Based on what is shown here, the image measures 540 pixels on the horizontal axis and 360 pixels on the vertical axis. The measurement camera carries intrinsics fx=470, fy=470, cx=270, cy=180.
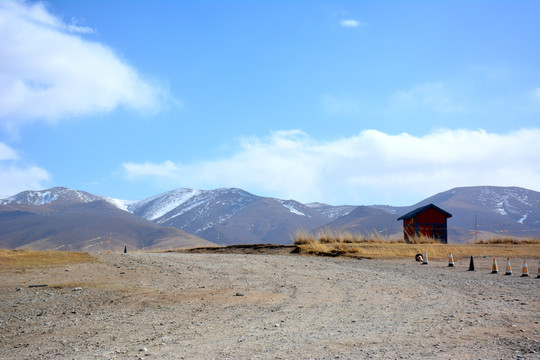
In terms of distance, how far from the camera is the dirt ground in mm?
6551

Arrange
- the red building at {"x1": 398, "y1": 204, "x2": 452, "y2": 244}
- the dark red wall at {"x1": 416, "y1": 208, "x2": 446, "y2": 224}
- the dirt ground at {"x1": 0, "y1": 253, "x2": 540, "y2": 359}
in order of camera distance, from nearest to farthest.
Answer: the dirt ground at {"x1": 0, "y1": 253, "x2": 540, "y2": 359}
the red building at {"x1": 398, "y1": 204, "x2": 452, "y2": 244}
the dark red wall at {"x1": 416, "y1": 208, "x2": 446, "y2": 224}

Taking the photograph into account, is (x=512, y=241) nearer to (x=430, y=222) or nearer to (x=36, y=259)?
(x=430, y=222)

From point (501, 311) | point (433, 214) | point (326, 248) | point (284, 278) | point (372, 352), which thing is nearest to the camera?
point (372, 352)

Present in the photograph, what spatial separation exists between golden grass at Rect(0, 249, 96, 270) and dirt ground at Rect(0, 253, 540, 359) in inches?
57.1

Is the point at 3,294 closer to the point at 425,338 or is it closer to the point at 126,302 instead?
the point at 126,302

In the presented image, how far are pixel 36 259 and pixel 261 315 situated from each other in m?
11.9

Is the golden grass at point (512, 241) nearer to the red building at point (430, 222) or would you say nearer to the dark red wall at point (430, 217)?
the red building at point (430, 222)

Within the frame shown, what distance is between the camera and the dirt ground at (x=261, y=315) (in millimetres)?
6551

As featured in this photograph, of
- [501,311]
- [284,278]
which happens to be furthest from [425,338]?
[284,278]

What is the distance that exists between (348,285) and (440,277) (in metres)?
3.99

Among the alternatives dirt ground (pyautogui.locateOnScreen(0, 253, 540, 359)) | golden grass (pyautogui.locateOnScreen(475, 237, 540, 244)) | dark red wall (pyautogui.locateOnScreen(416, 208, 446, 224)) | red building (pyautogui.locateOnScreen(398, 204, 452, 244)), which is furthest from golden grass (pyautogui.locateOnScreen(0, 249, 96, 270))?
dark red wall (pyautogui.locateOnScreen(416, 208, 446, 224))

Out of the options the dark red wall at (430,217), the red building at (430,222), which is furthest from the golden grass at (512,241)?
the dark red wall at (430,217)

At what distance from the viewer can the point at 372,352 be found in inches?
245

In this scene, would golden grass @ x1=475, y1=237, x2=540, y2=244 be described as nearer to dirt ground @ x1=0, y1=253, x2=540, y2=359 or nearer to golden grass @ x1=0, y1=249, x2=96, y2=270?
dirt ground @ x1=0, y1=253, x2=540, y2=359
